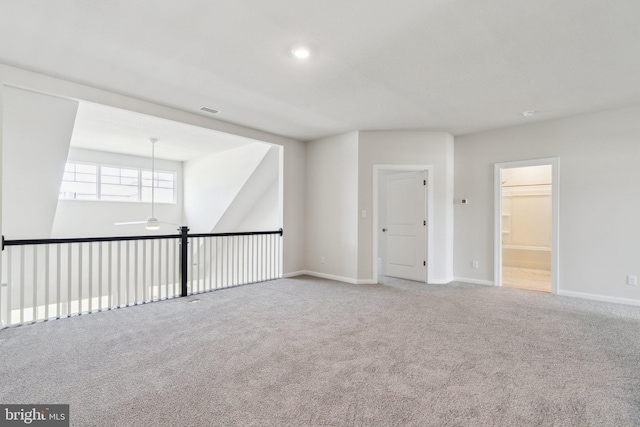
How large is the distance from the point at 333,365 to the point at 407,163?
3903mm

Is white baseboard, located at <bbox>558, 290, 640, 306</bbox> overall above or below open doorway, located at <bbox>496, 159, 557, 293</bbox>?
below

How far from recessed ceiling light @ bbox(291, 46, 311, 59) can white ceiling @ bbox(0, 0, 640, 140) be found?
0.22ft

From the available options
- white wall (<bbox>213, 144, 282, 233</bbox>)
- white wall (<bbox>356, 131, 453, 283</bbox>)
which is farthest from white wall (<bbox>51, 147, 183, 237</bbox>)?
white wall (<bbox>356, 131, 453, 283</bbox>)

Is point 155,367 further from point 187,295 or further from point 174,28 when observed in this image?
point 174,28

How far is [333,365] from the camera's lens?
2.43 m

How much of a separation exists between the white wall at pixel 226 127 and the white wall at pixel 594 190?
3.54m

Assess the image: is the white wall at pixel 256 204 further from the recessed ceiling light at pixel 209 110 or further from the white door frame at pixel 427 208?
the white door frame at pixel 427 208

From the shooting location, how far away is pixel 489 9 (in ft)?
7.37

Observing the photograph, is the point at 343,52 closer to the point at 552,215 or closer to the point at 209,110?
the point at 209,110

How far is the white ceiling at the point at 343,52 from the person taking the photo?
7.47 ft

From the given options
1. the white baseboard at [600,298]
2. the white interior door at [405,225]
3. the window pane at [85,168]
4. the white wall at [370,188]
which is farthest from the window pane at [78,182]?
the white baseboard at [600,298]

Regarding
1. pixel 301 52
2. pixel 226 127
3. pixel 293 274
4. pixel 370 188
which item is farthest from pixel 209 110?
pixel 293 274

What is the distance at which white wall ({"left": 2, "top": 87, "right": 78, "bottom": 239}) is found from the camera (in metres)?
3.54

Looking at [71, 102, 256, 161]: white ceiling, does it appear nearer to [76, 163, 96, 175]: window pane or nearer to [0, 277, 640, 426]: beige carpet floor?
[76, 163, 96, 175]: window pane
